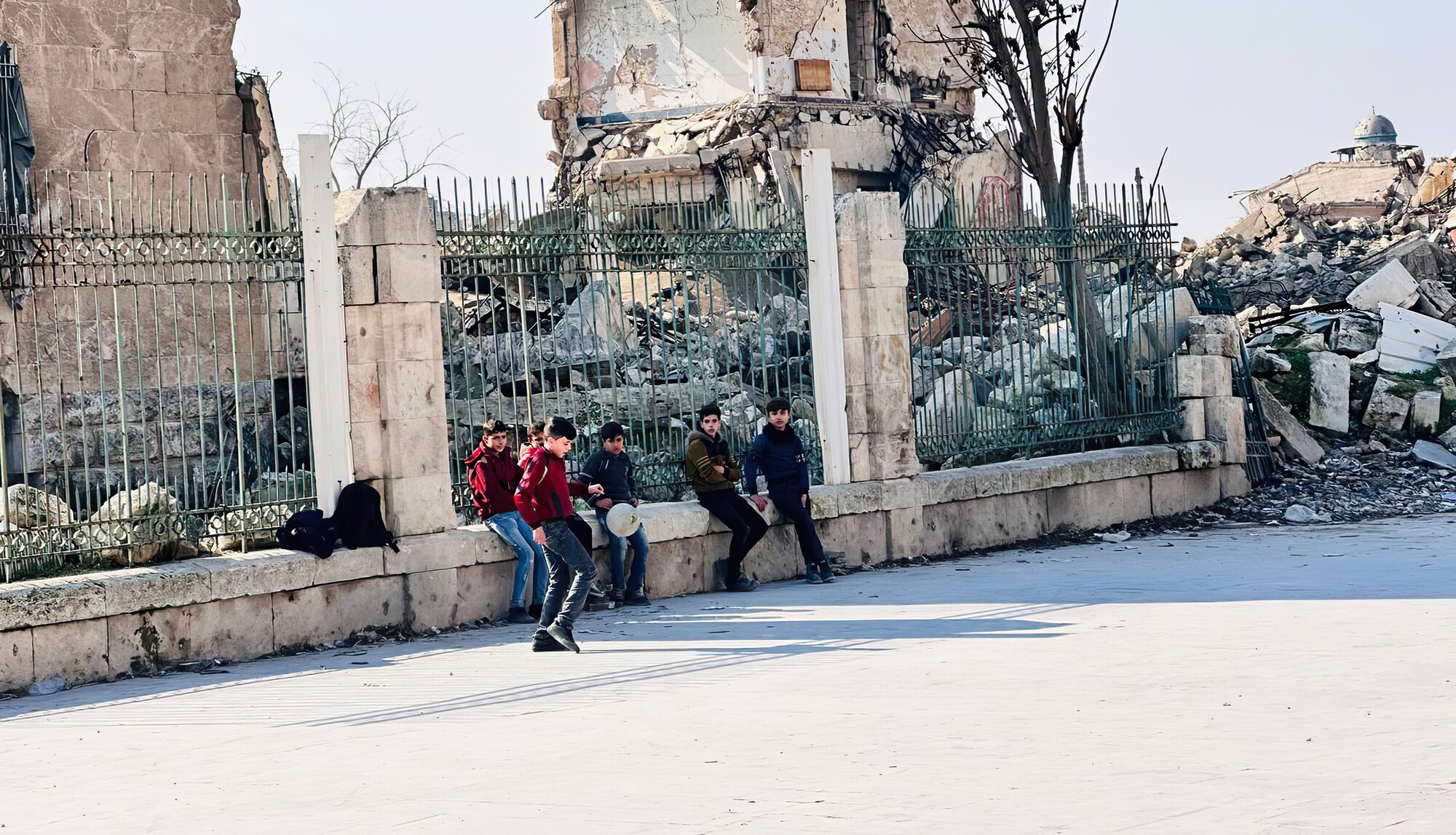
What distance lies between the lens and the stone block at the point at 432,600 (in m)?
10.1

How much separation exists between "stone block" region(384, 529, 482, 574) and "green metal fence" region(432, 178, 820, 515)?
410mm

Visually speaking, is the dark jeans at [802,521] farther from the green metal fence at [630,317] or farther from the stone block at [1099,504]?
the stone block at [1099,504]

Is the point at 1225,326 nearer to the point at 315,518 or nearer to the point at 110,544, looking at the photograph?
the point at 315,518

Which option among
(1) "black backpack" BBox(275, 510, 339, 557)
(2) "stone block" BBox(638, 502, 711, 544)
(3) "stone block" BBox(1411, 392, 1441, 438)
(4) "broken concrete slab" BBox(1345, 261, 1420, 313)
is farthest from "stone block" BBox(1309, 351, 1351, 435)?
(1) "black backpack" BBox(275, 510, 339, 557)

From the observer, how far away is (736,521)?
11.4 metres

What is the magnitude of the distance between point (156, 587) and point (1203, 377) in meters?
9.83

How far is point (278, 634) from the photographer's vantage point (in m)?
9.52

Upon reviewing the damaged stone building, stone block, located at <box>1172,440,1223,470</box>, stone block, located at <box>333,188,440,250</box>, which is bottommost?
stone block, located at <box>1172,440,1223,470</box>

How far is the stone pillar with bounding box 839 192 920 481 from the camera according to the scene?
12.6 meters

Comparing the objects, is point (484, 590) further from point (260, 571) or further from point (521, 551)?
point (260, 571)

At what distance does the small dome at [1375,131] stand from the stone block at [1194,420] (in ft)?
154

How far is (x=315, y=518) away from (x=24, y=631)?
183 centimetres

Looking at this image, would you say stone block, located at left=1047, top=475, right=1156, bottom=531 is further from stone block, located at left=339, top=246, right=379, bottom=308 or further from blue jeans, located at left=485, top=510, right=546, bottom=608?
stone block, located at left=339, top=246, right=379, bottom=308

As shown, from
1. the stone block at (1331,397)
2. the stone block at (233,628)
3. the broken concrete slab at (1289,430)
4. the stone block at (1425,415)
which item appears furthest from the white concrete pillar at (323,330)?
the stone block at (1425,415)
